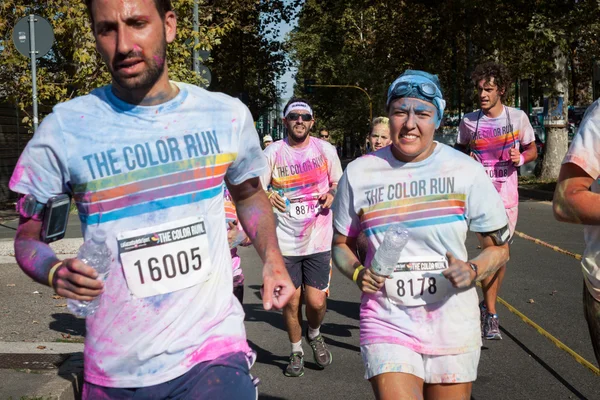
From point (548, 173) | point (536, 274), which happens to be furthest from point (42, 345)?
point (548, 173)

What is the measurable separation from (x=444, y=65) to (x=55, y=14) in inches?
1368

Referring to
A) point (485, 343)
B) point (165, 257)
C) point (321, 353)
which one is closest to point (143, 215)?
point (165, 257)

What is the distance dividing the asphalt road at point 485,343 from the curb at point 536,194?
37.9 ft

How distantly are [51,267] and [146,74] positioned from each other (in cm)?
70

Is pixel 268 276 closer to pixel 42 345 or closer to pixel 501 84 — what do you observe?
pixel 42 345

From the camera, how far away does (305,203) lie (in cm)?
770

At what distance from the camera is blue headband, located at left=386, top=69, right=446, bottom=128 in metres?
4.07

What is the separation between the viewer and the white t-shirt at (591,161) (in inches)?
137

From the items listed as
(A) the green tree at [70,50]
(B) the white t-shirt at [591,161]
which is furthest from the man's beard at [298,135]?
(A) the green tree at [70,50]

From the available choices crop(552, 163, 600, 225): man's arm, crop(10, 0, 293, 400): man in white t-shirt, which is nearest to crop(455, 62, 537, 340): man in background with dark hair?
crop(552, 163, 600, 225): man's arm

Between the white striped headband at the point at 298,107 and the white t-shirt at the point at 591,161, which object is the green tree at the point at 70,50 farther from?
the white t-shirt at the point at 591,161

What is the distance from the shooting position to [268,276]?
305cm

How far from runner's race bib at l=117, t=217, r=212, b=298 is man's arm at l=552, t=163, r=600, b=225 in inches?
56.3

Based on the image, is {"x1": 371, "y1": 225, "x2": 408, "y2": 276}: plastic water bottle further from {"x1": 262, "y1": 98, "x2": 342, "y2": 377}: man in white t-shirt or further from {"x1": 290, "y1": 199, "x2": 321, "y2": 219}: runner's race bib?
{"x1": 290, "y1": 199, "x2": 321, "y2": 219}: runner's race bib
